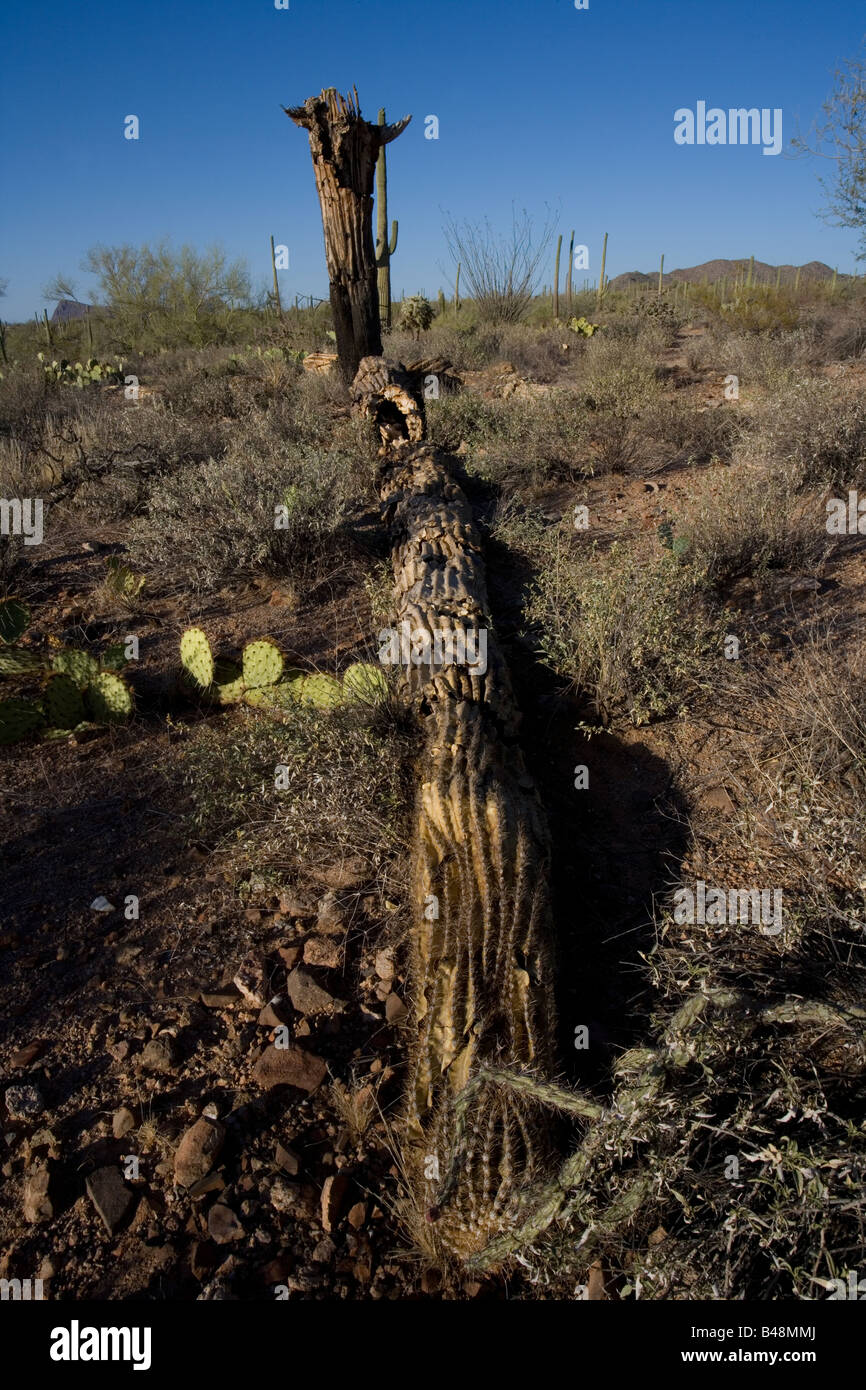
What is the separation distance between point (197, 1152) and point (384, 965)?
83 cm

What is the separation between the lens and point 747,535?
199 inches

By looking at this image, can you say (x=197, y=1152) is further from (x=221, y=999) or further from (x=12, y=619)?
(x=12, y=619)

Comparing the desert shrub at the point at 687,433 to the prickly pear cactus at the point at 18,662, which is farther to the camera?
the desert shrub at the point at 687,433

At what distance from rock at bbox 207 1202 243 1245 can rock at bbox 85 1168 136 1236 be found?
Result: 0.24m

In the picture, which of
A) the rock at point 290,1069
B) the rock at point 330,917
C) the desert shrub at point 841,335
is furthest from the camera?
the desert shrub at point 841,335

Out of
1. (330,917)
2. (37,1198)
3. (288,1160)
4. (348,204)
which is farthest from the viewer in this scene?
(348,204)

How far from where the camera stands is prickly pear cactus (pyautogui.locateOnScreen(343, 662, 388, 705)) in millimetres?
3486

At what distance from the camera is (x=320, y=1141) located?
2.28 m

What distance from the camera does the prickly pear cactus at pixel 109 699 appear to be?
406 centimetres

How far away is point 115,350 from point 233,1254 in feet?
87.7

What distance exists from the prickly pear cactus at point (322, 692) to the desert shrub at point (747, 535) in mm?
2484

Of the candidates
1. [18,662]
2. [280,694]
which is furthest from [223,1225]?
[18,662]

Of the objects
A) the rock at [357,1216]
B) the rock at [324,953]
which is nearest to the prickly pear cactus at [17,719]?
the rock at [324,953]

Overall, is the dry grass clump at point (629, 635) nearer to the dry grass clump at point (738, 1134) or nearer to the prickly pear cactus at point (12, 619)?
the dry grass clump at point (738, 1134)
